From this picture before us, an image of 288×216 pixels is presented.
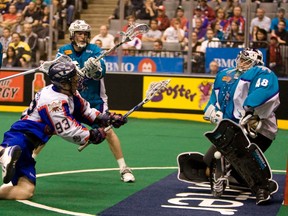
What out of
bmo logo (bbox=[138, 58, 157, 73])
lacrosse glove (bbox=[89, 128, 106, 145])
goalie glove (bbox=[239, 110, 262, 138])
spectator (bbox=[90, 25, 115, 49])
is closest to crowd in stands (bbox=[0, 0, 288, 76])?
spectator (bbox=[90, 25, 115, 49])

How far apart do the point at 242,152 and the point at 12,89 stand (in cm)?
785

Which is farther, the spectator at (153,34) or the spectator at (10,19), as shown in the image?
the spectator at (10,19)

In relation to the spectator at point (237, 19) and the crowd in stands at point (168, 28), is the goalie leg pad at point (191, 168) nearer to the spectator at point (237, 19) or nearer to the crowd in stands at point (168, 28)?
the crowd in stands at point (168, 28)

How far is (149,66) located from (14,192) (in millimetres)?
7286

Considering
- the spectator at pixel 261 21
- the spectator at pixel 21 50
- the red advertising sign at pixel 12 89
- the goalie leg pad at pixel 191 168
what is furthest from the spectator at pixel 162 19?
the goalie leg pad at pixel 191 168

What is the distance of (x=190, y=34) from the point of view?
13883mm

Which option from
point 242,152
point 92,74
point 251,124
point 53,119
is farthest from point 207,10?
point 53,119

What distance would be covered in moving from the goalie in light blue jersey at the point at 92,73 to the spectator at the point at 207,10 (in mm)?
5645

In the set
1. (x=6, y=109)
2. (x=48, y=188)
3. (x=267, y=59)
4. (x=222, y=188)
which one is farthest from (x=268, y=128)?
(x=6, y=109)

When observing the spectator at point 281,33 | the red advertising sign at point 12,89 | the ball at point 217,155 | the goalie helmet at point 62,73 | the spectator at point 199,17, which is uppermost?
the goalie helmet at point 62,73

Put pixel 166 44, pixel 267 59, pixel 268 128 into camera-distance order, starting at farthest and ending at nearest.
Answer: pixel 166 44
pixel 267 59
pixel 268 128

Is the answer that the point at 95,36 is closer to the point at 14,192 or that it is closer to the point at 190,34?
the point at 190,34

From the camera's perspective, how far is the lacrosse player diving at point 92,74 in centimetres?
829

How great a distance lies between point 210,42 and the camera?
13.9 meters
